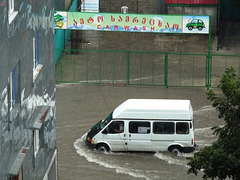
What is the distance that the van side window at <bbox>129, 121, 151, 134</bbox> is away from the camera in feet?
79.5

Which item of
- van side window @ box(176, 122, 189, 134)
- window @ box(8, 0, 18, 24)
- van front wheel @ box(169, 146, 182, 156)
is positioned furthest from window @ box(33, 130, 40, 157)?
van front wheel @ box(169, 146, 182, 156)

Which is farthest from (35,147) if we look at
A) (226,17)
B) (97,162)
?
(226,17)

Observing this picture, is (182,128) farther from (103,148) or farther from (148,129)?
(103,148)

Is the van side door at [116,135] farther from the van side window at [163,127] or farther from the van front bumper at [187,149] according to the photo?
the van front bumper at [187,149]

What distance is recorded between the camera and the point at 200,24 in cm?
3130

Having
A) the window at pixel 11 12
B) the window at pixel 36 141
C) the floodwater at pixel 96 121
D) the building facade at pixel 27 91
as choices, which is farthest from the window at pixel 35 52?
the floodwater at pixel 96 121

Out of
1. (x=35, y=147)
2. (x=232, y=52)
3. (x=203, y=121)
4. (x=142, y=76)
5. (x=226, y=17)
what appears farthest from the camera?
(x=226, y=17)

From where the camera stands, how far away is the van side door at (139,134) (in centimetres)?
2422

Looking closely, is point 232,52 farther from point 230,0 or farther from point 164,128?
point 164,128

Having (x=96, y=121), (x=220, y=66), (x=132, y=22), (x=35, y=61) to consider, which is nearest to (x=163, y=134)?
(x=96, y=121)

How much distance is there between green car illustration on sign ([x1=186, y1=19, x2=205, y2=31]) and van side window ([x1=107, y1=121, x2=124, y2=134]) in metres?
7.93

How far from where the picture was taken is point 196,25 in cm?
3088

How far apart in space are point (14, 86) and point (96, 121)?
485 inches

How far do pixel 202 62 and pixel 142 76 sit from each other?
333cm
